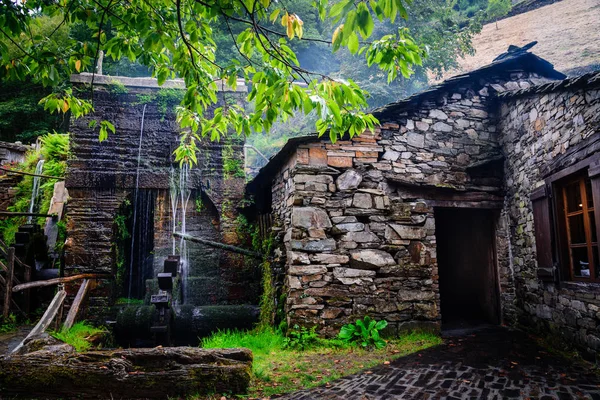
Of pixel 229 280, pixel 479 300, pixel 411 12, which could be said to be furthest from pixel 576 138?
pixel 411 12

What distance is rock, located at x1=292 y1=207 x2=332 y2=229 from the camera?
5680 mm

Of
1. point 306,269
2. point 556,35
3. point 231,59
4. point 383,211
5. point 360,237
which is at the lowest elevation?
point 306,269

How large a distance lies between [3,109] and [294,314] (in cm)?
1399

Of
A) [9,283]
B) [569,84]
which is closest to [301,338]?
[569,84]

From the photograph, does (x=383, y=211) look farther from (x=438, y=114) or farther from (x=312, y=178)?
(x=438, y=114)

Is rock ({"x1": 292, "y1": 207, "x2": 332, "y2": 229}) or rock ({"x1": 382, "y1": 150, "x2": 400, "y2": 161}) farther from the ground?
rock ({"x1": 382, "y1": 150, "x2": 400, "y2": 161})

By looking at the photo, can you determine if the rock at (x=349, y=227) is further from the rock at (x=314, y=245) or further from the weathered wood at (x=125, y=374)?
the weathered wood at (x=125, y=374)

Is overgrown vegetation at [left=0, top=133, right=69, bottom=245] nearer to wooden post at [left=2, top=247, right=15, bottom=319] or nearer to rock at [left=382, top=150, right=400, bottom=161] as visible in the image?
wooden post at [left=2, top=247, right=15, bottom=319]

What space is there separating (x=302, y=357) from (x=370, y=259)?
1.77 m

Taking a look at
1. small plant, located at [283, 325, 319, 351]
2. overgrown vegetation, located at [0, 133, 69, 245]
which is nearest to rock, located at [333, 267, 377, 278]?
small plant, located at [283, 325, 319, 351]

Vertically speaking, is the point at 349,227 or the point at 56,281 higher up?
the point at 349,227

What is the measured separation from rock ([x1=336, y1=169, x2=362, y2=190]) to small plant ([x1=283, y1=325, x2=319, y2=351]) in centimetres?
219

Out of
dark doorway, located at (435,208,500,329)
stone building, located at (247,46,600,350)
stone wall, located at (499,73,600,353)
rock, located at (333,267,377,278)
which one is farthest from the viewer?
dark doorway, located at (435,208,500,329)

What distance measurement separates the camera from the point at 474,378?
4031 mm
